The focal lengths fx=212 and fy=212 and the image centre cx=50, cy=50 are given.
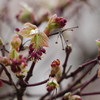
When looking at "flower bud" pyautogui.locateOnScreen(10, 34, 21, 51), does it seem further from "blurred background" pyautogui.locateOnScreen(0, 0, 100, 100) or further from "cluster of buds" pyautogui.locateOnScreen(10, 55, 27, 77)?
"blurred background" pyautogui.locateOnScreen(0, 0, 100, 100)

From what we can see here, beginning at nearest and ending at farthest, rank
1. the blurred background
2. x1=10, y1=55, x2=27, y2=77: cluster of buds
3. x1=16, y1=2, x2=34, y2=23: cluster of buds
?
x1=10, y1=55, x2=27, y2=77: cluster of buds < x1=16, y1=2, x2=34, y2=23: cluster of buds < the blurred background

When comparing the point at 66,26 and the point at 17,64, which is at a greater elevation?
the point at 66,26

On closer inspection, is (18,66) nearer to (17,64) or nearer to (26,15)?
(17,64)

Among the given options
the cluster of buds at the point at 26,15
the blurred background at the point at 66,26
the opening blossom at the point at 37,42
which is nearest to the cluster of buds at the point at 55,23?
the opening blossom at the point at 37,42

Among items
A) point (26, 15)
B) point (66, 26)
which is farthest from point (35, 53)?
point (66, 26)

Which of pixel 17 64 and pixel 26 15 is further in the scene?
pixel 26 15

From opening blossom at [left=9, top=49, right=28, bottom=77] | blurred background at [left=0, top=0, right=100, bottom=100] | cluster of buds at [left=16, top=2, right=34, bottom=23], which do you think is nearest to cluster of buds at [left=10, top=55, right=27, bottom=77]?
opening blossom at [left=9, top=49, right=28, bottom=77]

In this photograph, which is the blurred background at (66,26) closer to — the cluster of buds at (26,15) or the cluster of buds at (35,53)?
the cluster of buds at (26,15)

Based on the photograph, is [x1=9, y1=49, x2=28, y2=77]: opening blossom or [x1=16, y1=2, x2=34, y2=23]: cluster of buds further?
[x1=16, y1=2, x2=34, y2=23]: cluster of buds
